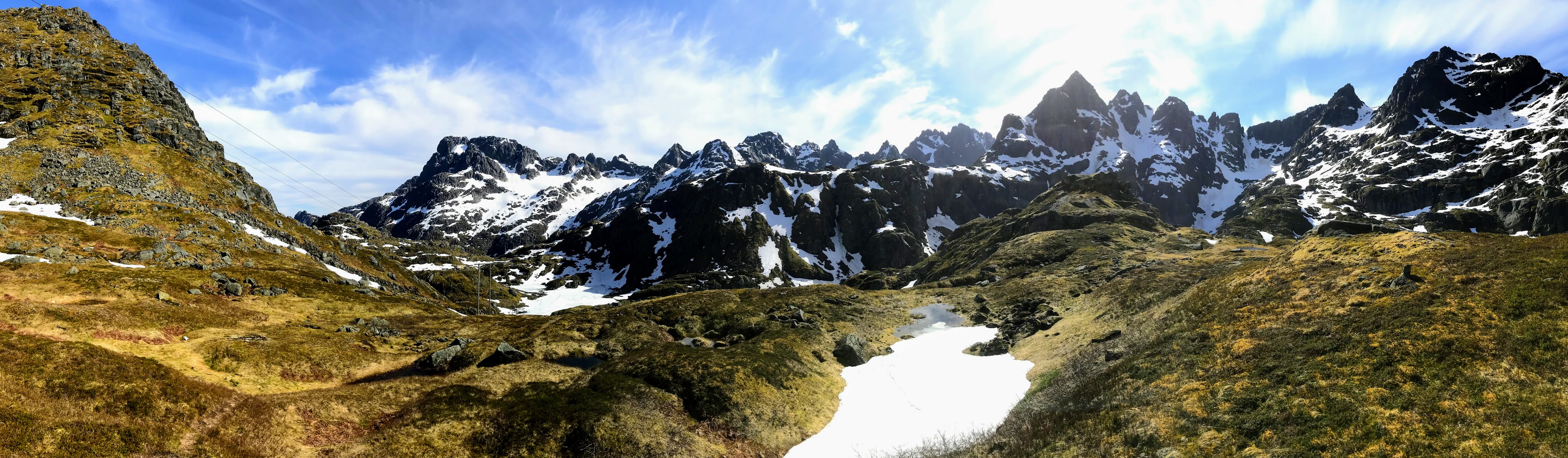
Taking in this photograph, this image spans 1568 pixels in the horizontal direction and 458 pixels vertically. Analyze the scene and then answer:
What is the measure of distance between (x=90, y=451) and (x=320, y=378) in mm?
15015

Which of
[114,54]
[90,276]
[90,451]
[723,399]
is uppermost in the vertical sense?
[114,54]

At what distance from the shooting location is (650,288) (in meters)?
197

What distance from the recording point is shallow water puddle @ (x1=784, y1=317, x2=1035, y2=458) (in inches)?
1171

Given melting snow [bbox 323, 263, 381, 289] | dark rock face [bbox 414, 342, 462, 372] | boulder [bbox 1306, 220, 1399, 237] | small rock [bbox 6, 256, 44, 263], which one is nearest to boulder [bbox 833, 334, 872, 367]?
dark rock face [bbox 414, 342, 462, 372]

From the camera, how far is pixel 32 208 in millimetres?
63188

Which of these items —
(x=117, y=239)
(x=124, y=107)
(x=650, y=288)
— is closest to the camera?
(x=117, y=239)

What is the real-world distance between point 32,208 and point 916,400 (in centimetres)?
10471

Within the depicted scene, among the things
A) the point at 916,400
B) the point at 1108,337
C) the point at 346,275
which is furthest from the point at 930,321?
the point at 346,275

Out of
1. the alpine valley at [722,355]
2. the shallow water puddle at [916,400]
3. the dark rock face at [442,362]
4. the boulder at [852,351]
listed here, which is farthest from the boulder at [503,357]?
the boulder at [852,351]

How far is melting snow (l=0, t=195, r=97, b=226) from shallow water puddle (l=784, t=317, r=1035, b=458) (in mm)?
90448

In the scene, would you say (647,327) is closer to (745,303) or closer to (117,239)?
(745,303)

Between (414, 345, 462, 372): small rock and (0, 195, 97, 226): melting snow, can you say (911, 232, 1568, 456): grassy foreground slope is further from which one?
(0, 195, 97, 226): melting snow

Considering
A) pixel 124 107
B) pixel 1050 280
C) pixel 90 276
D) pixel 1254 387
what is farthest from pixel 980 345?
pixel 124 107

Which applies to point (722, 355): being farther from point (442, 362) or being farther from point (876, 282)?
point (876, 282)
